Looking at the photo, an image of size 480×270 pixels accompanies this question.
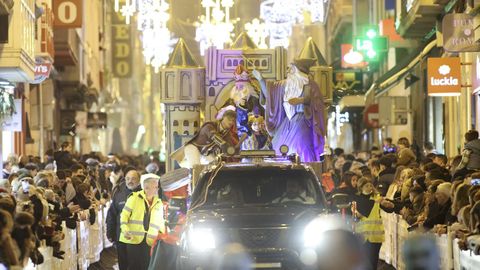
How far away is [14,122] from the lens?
95.6 ft

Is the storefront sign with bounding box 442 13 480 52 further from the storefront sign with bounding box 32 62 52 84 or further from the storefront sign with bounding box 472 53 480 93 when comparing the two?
the storefront sign with bounding box 32 62 52 84

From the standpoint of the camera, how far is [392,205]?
19094mm

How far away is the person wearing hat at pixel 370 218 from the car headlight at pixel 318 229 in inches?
177

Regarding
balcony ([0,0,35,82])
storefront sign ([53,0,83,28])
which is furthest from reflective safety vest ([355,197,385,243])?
storefront sign ([53,0,83,28])

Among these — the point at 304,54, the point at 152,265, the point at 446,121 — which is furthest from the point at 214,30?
the point at 152,265

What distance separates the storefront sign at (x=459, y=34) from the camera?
23172 mm

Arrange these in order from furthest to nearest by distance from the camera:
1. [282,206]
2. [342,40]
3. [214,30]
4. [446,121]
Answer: [342,40], [214,30], [446,121], [282,206]

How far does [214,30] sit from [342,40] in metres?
29.6

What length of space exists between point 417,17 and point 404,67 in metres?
7.27

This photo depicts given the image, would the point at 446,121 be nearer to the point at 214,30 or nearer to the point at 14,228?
the point at 214,30

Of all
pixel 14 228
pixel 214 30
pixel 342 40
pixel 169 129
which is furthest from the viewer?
pixel 342 40

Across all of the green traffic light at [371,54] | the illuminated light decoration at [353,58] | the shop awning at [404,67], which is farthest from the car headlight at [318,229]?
the illuminated light decoration at [353,58]

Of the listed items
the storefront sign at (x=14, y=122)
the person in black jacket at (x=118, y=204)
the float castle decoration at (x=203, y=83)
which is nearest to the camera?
the person in black jacket at (x=118, y=204)

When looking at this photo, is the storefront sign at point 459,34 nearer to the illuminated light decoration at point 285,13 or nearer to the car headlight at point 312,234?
the illuminated light decoration at point 285,13
